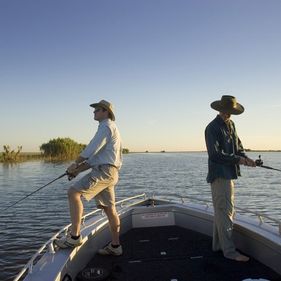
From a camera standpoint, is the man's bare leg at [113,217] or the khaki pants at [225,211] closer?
the khaki pants at [225,211]

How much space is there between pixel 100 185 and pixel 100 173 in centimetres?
14

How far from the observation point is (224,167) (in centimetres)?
472

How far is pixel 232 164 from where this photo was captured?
15.5ft

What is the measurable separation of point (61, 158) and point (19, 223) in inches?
2712

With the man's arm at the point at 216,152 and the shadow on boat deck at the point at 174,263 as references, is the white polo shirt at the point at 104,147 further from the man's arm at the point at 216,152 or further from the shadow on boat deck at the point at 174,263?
the shadow on boat deck at the point at 174,263

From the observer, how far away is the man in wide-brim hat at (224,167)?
470cm

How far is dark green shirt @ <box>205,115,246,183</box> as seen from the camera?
15.4ft

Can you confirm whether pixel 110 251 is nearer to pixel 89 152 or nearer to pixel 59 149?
pixel 89 152

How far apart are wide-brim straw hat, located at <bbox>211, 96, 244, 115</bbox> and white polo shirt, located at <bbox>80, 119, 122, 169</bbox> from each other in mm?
1299

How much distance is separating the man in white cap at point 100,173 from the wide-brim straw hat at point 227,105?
1296 mm

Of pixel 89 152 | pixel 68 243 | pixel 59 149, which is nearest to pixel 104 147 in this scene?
pixel 89 152

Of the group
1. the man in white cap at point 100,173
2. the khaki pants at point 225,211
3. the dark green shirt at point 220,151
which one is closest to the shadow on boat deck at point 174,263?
the khaki pants at point 225,211

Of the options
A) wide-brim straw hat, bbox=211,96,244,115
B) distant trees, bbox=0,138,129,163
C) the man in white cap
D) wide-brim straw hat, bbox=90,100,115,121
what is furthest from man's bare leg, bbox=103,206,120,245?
distant trees, bbox=0,138,129,163

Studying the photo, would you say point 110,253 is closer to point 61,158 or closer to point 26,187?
point 26,187
